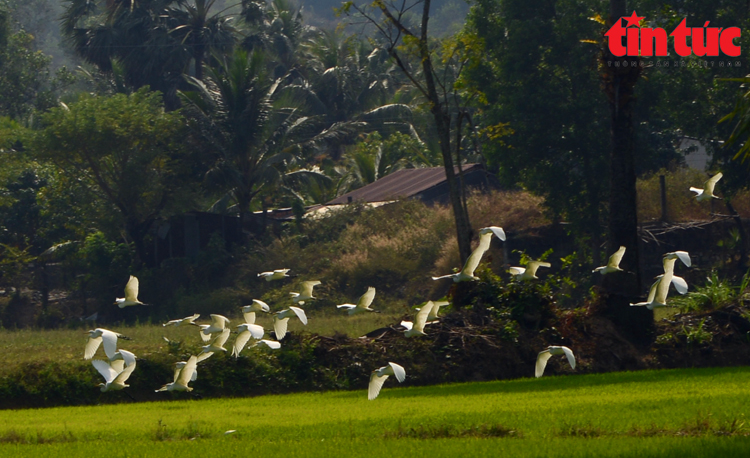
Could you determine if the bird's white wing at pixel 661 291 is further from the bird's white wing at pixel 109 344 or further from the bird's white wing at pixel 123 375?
the bird's white wing at pixel 123 375

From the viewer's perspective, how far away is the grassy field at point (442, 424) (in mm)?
8453

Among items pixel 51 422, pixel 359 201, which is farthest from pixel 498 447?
pixel 359 201

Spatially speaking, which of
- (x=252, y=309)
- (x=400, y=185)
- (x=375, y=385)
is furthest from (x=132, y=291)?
(x=400, y=185)

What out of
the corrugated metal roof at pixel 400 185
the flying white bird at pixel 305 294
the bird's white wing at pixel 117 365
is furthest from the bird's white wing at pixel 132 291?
the corrugated metal roof at pixel 400 185

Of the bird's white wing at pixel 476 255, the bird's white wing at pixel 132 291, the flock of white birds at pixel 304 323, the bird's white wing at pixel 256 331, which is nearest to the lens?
the flock of white birds at pixel 304 323

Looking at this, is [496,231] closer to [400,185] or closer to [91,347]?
[91,347]

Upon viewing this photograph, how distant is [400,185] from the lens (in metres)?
37.1

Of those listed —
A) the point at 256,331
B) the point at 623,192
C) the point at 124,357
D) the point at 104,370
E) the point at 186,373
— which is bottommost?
the point at 186,373

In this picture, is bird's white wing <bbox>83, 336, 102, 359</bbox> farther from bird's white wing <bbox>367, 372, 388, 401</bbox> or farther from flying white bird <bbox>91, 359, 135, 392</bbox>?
bird's white wing <bbox>367, 372, 388, 401</bbox>

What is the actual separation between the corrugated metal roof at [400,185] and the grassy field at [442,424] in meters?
22.1

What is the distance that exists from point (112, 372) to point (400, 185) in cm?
2652

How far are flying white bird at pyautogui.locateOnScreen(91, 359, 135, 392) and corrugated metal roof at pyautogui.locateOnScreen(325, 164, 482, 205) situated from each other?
916 inches

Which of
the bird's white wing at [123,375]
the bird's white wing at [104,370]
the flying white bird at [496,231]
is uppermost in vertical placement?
the flying white bird at [496,231]

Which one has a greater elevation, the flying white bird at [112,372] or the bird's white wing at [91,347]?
the bird's white wing at [91,347]
